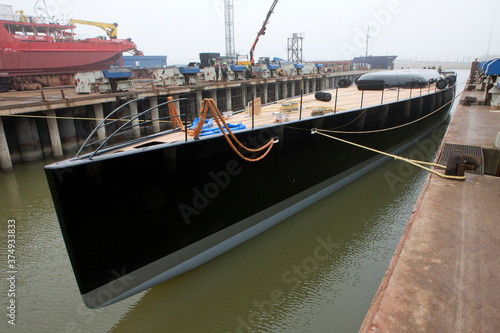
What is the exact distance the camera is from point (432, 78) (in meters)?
16.4

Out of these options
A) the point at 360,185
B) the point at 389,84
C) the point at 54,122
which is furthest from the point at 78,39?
the point at 360,185

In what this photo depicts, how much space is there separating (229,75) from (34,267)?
66.4 ft

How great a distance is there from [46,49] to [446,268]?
3150cm

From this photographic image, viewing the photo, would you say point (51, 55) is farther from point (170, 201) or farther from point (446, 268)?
point (446, 268)

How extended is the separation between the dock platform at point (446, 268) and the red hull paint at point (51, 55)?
2933 cm

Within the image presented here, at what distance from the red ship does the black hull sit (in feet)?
83.8

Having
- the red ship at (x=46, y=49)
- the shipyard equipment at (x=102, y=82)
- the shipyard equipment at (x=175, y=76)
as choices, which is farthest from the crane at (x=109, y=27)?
the shipyard equipment at (x=102, y=82)

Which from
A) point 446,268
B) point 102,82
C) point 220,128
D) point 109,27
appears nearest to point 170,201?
point 220,128

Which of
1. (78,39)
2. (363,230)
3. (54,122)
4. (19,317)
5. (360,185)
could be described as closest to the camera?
(19,317)

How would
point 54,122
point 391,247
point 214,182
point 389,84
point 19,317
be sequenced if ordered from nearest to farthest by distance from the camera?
point 19,317, point 214,182, point 391,247, point 54,122, point 389,84

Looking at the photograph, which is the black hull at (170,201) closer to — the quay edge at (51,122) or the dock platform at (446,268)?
the dock platform at (446,268)

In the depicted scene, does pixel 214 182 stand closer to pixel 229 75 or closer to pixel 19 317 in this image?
pixel 19 317

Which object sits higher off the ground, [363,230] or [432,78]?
[432,78]

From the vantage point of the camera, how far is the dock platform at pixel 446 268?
2465mm
